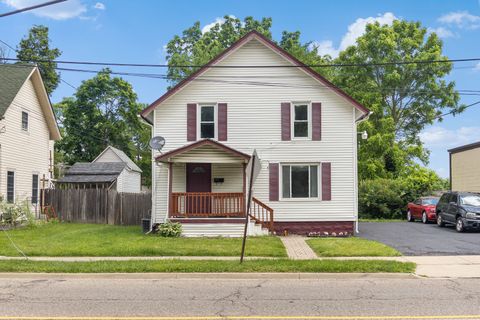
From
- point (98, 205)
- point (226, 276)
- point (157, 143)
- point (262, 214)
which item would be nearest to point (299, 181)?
point (262, 214)

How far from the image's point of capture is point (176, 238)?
16938 mm

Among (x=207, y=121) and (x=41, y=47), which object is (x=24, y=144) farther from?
(x=41, y=47)

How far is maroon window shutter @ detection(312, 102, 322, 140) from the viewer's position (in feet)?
63.9

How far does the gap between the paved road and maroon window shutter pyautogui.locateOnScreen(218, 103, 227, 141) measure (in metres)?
10.0

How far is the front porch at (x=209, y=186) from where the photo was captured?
708 inches

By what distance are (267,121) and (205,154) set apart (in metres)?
3.13

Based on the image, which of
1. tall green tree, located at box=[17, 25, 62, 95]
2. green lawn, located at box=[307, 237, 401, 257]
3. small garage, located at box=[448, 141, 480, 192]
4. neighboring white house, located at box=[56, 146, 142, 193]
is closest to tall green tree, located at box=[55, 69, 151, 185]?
tall green tree, located at box=[17, 25, 62, 95]

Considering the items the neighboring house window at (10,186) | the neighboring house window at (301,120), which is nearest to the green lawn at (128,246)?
the neighboring house window at (301,120)

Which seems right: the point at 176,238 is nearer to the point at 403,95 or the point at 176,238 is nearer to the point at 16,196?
the point at 16,196

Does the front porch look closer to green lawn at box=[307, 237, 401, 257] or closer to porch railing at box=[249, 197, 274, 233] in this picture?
porch railing at box=[249, 197, 274, 233]

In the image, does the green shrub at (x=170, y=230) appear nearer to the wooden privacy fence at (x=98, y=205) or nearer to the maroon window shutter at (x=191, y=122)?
the maroon window shutter at (x=191, y=122)

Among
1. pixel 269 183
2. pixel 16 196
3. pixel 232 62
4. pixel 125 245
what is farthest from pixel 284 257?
pixel 16 196

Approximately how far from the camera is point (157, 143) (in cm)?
1883

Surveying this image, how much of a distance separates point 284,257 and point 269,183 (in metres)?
6.92
